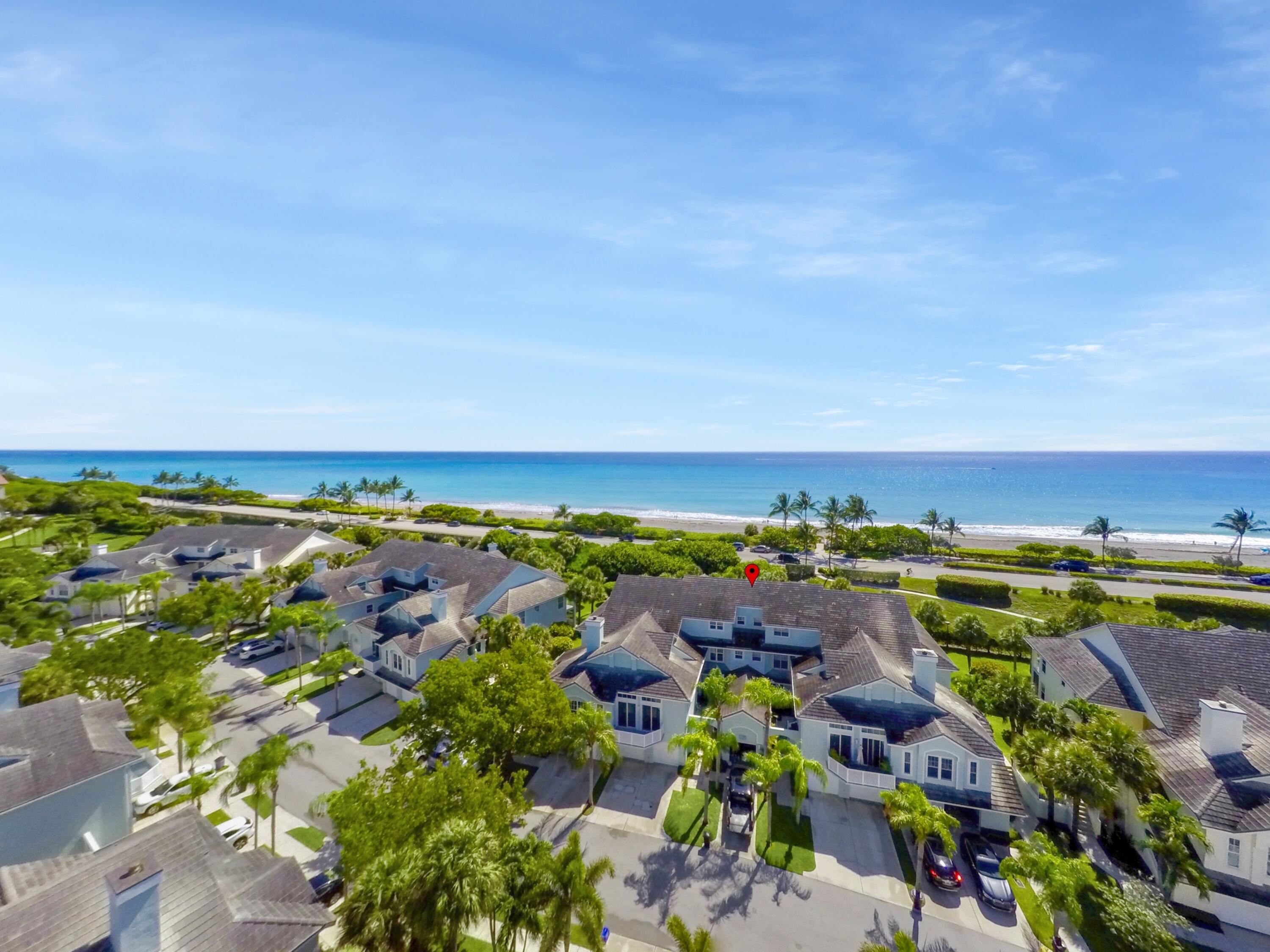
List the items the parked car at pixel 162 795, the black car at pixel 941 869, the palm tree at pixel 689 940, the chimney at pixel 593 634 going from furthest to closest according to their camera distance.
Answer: the chimney at pixel 593 634
the parked car at pixel 162 795
the black car at pixel 941 869
the palm tree at pixel 689 940

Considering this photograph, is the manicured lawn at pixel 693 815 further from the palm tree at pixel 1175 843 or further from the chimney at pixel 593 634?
the palm tree at pixel 1175 843

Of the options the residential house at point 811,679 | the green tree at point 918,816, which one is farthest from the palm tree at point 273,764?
A: the green tree at point 918,816

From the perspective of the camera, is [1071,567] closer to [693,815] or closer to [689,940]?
[693,815]

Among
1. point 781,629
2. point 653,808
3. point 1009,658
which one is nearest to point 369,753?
point 653,808

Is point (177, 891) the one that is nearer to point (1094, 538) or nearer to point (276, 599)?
point (276, 599)

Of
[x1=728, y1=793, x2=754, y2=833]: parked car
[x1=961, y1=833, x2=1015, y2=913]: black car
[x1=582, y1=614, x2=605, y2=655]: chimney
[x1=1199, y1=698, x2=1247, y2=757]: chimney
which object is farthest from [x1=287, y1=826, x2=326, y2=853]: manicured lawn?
[x1=1199, y1=698, x2=1247, y2=757]: chimney

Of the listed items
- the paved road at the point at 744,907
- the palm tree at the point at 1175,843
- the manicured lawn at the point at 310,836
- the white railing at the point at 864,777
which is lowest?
the manicured lawn at the point at 310,836

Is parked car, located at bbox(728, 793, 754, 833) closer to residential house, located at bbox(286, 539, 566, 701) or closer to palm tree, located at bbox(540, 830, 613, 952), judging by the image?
palm tree, located at bbox(540, 830, 613, 952)
